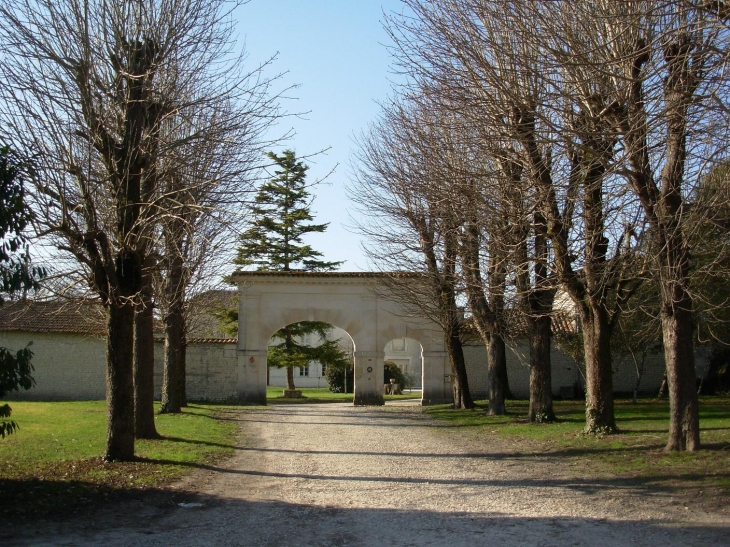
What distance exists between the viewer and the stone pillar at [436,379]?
29969mm

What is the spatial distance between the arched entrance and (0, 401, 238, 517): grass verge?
1035 centimetres

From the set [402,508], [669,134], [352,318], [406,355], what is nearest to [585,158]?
[669,134]

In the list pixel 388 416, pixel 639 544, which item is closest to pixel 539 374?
pixel 388 416

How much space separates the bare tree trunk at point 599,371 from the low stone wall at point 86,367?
1922cm

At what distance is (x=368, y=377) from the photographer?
2997 centimetres

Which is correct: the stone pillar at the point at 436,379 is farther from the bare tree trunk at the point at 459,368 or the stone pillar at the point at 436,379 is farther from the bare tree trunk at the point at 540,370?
the bare tree trunk at the point at 540,370

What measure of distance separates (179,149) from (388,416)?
45.4ft

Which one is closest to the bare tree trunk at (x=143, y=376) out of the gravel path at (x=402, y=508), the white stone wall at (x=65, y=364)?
the gravel path at (x=402, y=508)

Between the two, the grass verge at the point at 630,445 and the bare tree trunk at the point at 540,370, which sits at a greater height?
the bare tree trunk at the point at 540,370

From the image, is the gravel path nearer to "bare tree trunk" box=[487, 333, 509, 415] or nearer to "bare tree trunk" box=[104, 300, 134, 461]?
"bare tree trunk" box=[104, 300, 134, 461]

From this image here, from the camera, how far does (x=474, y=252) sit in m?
16.7

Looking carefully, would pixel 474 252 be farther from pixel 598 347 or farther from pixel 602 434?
pixel 602 434

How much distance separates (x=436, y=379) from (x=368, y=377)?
276cm

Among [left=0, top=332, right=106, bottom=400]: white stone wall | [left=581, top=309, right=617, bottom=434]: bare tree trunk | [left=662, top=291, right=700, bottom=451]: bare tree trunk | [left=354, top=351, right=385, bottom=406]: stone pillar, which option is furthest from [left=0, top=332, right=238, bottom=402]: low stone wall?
[left=662, top=291, right=700, bottom=451]: bare tree trunk
